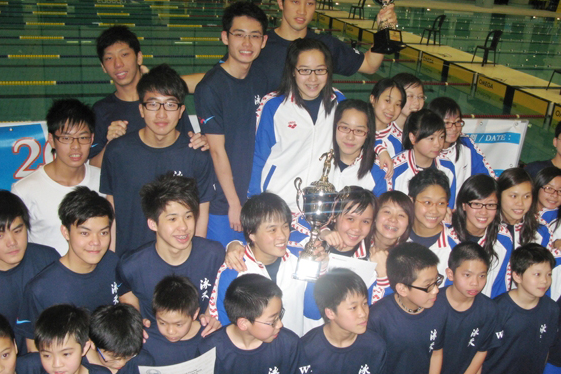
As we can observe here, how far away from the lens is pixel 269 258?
89.5 inches

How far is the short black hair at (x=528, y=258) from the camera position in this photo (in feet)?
8.03

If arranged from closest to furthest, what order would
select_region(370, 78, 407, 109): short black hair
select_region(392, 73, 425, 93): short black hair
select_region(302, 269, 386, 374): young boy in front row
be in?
1. select_region(302, 269, 386, 374): young boy in front row
2. select_region(370, 78, 407, 109): short black hair
3. select_region(392, 73, 425, 93): short black hair

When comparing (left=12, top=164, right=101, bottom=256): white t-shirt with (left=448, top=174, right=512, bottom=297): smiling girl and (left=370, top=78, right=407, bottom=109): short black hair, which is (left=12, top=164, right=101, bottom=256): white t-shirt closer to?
(left=370, top=78, right=407, bottom=109): short black hair

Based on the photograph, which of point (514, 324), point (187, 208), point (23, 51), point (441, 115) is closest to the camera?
point (187, 208)

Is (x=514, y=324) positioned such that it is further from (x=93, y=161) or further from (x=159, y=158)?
(x=93, y=161)

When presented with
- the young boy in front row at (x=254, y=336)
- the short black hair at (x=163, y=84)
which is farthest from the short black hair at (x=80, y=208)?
the young boy in front row at (x=254, y=336)

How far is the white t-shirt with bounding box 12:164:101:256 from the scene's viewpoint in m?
2.48

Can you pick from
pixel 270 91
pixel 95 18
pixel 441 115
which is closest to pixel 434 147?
pixel 441 115

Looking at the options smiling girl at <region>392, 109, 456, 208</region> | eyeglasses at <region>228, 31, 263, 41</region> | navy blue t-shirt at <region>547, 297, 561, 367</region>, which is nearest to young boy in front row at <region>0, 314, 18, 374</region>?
eyeglasses at <region>228, 31, 263, 41</region>

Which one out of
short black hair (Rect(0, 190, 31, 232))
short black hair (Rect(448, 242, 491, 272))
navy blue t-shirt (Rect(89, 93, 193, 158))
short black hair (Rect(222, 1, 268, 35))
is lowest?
short black hair (Rect(448, 242, 491, 272))

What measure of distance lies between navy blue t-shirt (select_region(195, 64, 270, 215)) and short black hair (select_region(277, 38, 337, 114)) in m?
0.24

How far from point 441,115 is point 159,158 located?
6.40 feet

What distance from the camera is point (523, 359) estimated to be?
2496 mm

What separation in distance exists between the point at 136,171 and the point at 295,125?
37.1 inches
